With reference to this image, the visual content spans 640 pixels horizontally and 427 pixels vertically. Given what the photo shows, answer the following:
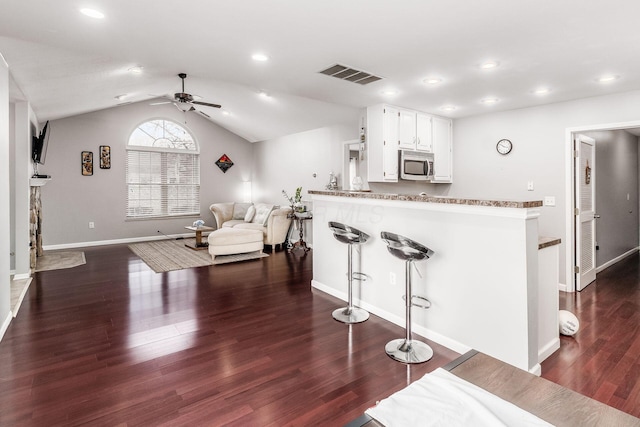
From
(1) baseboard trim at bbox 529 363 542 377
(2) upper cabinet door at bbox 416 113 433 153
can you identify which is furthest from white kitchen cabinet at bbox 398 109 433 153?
(1) baseboard trim at bbox 529 363 542 377

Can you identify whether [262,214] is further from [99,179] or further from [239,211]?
[99,179]

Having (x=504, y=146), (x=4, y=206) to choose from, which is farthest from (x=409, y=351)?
(x=4, y=206)

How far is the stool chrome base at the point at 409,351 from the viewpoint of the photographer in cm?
257

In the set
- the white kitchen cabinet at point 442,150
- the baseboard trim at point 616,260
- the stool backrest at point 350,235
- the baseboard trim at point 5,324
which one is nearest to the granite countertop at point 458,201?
the stool backrest at point 350,235

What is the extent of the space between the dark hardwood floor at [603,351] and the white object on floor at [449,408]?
1.66m

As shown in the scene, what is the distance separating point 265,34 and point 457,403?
8.24 ft

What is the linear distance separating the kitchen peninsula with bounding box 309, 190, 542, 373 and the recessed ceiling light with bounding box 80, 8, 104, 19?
8.16 ft

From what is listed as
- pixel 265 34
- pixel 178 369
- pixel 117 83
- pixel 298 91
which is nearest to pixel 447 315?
pixel 178 369

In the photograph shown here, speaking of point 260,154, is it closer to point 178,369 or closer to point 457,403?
point 178,369

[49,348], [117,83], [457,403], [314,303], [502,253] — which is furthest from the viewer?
[117,83]

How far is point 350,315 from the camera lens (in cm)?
339

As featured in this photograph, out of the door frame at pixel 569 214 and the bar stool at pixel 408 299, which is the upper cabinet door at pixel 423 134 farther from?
the bar stool at pixel 408 299

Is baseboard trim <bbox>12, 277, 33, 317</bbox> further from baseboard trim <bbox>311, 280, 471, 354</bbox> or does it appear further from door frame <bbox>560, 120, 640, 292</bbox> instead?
door frame <bbox>560, 120, 640, 292</bbox>

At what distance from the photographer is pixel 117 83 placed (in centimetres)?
526
